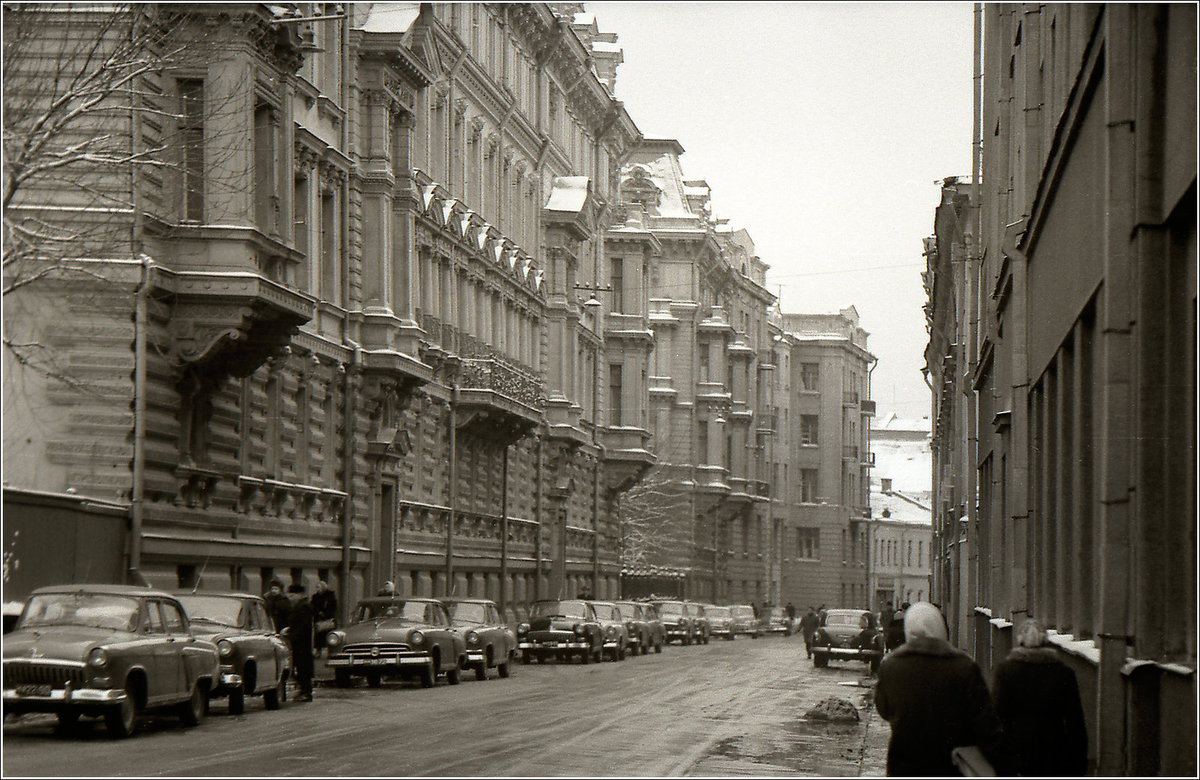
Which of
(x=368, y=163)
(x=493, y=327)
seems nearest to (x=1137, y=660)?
(x=368, y=163)

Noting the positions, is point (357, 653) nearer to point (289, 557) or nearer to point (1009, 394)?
point (289, 557)

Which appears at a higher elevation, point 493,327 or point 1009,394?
point 493,327

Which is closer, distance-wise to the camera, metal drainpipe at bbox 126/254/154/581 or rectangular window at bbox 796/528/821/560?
metal drainpipe at bbox 126/254/154/581

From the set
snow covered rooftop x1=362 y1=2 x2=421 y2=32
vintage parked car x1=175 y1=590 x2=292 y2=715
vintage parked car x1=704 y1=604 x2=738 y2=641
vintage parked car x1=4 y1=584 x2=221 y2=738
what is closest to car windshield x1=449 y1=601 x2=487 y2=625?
vintage parked car x1=175 y1=590 x2=292 y2=715

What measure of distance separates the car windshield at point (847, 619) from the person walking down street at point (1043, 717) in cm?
3657

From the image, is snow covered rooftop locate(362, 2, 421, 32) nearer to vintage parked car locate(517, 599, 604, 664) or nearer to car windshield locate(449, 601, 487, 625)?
car windshield locate(449, 601, 487, 625)

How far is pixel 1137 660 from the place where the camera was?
11.0 meters

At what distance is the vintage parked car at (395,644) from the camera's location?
2856cm

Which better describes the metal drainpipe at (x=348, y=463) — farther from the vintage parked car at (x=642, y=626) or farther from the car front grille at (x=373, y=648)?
the vintage parked car at (x=642, y=626)

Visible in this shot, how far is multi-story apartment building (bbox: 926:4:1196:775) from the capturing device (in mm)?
10742

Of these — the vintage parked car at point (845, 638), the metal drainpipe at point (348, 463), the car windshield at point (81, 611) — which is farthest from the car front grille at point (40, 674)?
the vintage parked car at point (845, 638)

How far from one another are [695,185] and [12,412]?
70924 millimetres

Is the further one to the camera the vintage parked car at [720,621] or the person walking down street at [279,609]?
the vintage parked car at [720,621]

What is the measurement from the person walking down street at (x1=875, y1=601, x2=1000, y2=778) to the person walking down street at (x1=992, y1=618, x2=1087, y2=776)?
1.11 meters
